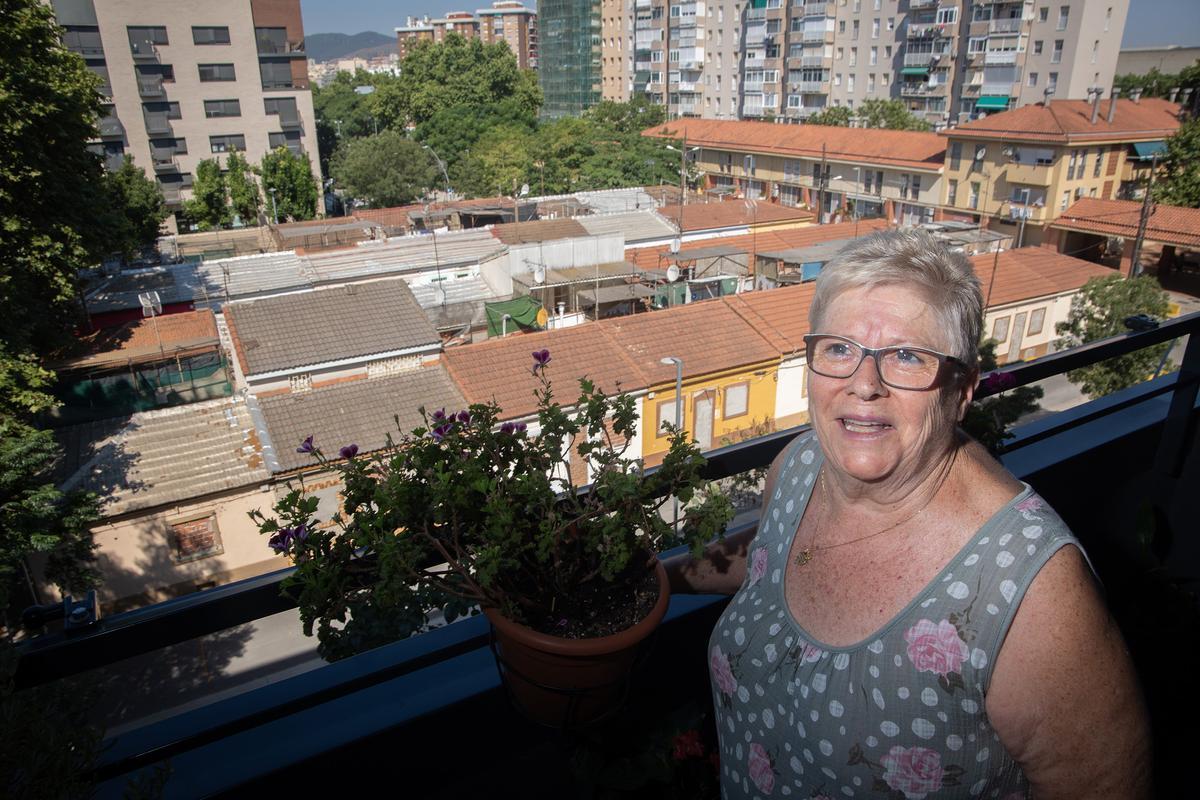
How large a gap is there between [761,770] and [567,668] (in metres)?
0.33

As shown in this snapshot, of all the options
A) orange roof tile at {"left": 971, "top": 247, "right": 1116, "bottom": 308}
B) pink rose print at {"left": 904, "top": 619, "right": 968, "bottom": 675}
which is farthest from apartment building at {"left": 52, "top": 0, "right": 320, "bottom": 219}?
pink rose print at {"left": 904, "top": 619, "right": 968, "bottom": 675}

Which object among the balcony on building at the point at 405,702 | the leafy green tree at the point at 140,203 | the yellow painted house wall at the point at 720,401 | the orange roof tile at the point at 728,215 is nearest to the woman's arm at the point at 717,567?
the balcony on building at the point at 405,702

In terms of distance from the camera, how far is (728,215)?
22344mm

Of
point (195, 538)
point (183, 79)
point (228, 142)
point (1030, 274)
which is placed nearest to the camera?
point (195, 538)

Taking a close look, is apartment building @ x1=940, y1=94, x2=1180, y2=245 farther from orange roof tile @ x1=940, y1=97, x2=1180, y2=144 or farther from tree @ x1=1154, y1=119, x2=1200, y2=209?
tree @ x1=1154, y1=119, x2=1200, y2=209

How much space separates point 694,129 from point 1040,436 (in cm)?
3688

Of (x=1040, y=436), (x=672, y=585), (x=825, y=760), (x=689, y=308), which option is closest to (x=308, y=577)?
(x=672, y=585)

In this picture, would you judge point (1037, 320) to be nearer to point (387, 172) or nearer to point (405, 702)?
point (405, 702)

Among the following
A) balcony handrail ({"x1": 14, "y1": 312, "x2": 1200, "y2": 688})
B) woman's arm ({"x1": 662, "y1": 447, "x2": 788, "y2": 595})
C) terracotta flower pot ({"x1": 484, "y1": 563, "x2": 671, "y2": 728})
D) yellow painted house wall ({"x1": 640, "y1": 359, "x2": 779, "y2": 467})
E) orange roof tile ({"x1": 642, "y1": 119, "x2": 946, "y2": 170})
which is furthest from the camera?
orange roof tile ({"x1": 642, "y1": 119, "x2": 946, "y2": 170})

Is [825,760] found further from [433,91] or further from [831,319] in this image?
[433,91]

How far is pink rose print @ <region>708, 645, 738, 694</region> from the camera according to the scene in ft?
3.96

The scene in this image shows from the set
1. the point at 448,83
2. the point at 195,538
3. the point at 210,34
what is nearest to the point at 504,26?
the point at 448,83

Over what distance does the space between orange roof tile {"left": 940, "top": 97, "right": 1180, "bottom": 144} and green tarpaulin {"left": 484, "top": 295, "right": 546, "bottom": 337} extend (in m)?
18.9

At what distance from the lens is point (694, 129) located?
3675cm
